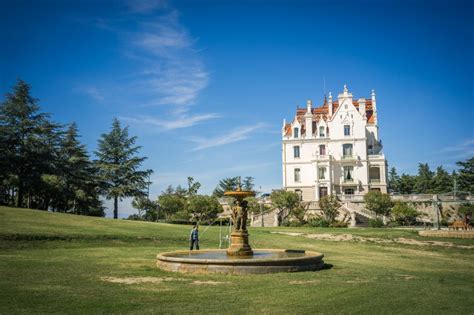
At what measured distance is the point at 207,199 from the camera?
57.0 meters

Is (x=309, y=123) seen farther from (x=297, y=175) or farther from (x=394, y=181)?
(x=394, y=181)

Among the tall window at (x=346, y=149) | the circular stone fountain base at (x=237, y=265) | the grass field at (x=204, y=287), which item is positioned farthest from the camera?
the tall window at (x=346, y=149)

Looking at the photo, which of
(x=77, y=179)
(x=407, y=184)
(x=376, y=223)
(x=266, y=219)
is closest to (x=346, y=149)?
(x=266, y=219)

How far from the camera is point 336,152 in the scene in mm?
67812

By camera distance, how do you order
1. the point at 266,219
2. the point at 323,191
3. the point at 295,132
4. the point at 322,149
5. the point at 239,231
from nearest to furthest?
the point at 239,231 → the point at 266,219 → the point at 323,191 → the point at 322,149 → the point at 295,132

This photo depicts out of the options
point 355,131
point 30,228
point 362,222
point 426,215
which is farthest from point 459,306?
point 355,131

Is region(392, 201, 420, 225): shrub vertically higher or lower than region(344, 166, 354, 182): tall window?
lower

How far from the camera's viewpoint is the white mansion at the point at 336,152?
6625 centimetres

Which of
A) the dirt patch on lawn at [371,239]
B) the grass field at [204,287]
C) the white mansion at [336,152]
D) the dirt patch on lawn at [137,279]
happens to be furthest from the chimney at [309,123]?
the dirt patch on lawn at [137,279]

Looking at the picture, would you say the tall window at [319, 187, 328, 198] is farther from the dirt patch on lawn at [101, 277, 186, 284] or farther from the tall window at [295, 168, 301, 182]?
the dirt patch on lawn at [101, 277, 186, 284]

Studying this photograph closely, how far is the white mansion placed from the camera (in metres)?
66.2

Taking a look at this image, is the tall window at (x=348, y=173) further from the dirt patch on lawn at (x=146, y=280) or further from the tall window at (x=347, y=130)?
the dirt patch on lawn at (x=146, y=280)

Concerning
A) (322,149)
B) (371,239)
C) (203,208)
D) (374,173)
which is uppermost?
(322,149)

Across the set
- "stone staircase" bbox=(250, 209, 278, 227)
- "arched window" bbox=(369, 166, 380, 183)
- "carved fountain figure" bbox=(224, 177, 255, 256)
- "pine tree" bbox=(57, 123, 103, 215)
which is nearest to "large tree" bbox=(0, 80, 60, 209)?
"pine tree" bbox=(57, 123, 103, 215)
